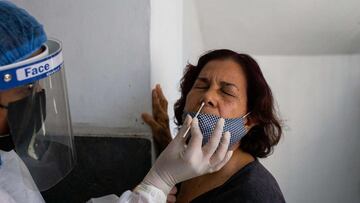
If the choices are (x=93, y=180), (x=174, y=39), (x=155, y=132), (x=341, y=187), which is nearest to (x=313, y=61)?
(x=341, y=187)

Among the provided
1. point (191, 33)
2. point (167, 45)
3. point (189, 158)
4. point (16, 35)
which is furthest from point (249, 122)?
point (191, 33)

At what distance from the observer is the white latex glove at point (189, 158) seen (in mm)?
1057

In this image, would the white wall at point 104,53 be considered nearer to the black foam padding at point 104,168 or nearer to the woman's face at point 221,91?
the black foam padding at point 104,168

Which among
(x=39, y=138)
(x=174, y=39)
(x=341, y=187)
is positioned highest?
(x=174, y=39)

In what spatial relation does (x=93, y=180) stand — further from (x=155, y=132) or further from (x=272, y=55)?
(x=272, y=55)

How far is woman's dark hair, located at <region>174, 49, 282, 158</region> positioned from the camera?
1.30 metres

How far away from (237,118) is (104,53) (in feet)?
1.79

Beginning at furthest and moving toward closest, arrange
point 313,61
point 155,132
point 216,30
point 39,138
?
point 313,61, point 216,30, point 155,132, point 39,138

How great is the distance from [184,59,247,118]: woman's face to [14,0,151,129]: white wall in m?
0.21

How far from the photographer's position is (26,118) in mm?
1096

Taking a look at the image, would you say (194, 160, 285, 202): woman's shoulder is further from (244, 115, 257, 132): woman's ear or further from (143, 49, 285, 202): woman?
(244, 115, 257, 132): woman's ear

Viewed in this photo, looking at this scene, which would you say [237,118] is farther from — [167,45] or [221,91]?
[167,45]

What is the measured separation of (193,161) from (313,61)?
68.3 inches

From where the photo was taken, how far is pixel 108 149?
1.46 meters
